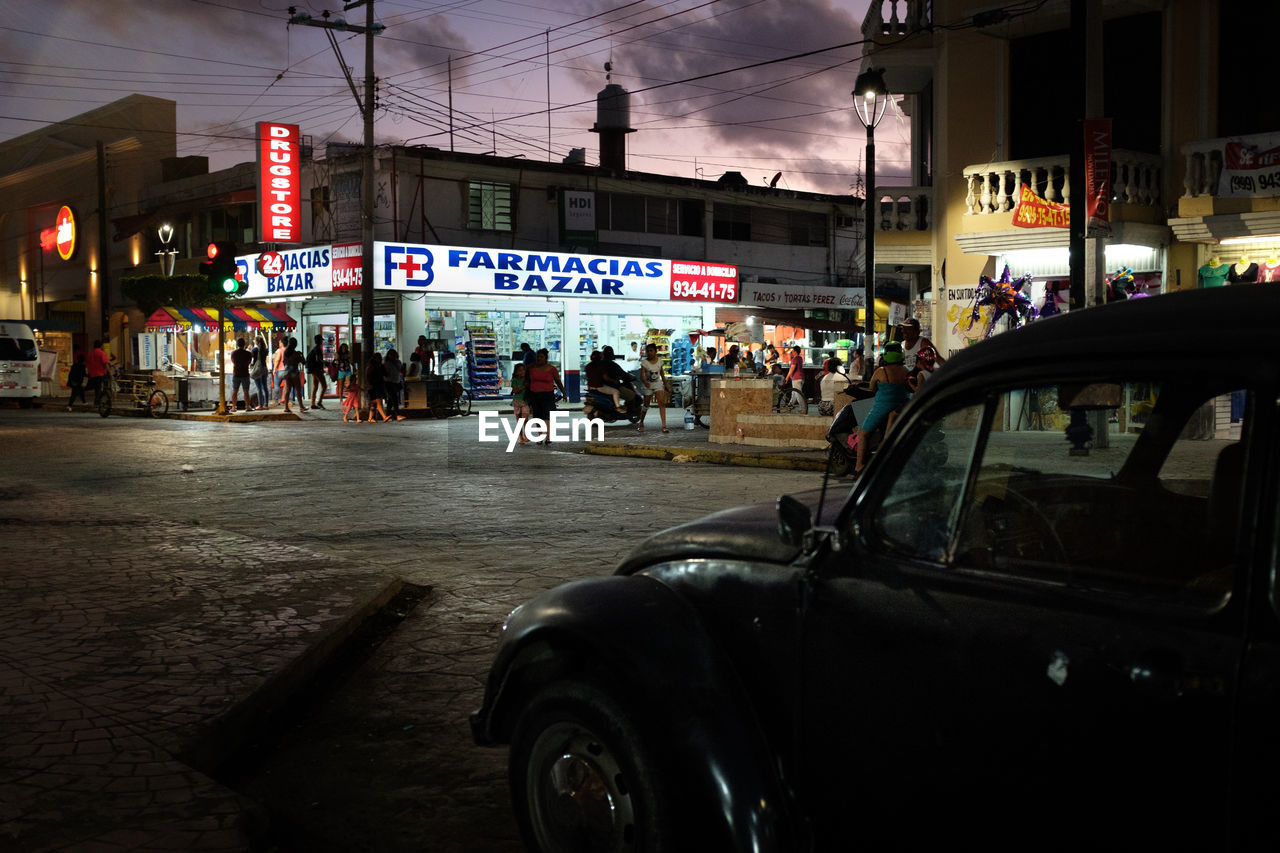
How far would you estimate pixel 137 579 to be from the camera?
7.46 metres

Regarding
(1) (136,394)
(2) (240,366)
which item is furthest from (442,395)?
(1) (136,394)

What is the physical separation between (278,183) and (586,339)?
34.5 feet

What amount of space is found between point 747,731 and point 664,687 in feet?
0.78

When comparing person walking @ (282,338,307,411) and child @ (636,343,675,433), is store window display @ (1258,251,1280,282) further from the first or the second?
person walking @ (282,338,307,411)

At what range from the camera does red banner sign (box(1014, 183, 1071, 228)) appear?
17.1 metres

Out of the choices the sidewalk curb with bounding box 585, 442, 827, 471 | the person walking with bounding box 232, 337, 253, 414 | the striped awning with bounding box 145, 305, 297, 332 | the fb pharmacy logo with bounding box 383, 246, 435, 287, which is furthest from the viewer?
the striped awning with bounding box 145, 305, 297, 332

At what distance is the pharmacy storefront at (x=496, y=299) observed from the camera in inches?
1261

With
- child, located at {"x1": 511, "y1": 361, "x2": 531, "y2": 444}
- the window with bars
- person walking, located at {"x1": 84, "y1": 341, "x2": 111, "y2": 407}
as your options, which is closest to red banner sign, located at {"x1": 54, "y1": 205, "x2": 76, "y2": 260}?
person walking, located at {"x1": 84, "y1": 341, "x2": 111, "y2": 407}

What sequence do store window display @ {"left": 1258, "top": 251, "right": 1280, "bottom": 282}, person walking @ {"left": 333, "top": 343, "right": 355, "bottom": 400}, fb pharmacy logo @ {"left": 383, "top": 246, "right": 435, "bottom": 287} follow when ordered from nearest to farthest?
1. store window display @ {"left": 1258, "top": 251, "right": 1280, "bottom": 282}
2. fb pharmacy logo @ {"left": 383, "top": 246, "right": 435, "bottom": 287}
3. person walking @ {"left": 333, "top": 343, "right": 355, "bottom": 400}

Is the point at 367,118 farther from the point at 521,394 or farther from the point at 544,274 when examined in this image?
the point at 521,394

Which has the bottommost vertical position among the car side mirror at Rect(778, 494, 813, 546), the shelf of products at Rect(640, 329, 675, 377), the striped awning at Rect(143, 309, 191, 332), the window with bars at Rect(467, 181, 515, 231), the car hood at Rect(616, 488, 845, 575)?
the car hood at Rect(616, 488, 845, 575)

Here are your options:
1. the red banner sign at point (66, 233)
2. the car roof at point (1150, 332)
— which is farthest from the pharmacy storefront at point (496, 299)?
the car roof at point (1150, 332)

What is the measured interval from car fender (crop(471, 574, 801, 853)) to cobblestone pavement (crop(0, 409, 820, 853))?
942 mm

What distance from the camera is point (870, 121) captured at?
64.9 feet
